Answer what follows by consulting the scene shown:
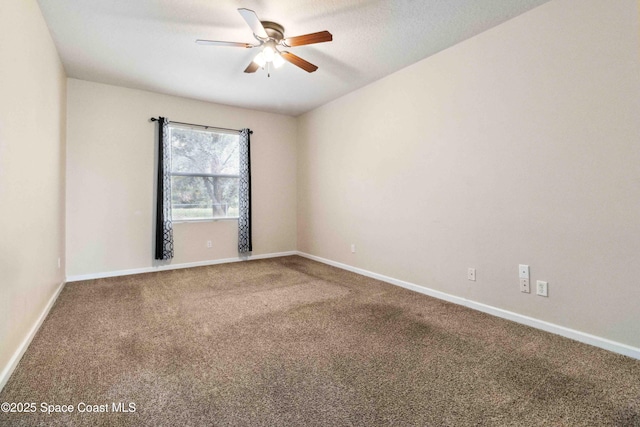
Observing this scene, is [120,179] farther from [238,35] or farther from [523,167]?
[523,167]

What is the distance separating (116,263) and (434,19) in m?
4.60

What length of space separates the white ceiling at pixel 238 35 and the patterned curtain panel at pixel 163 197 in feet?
2.12

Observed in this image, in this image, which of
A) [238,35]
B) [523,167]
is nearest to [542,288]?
[523,167]

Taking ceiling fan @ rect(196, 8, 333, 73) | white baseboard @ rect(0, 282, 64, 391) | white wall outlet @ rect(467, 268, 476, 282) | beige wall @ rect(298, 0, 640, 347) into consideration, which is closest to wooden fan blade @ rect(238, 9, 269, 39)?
ceiling fan @ rect(196, 8, 333, 73)

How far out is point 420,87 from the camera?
321 centimetres

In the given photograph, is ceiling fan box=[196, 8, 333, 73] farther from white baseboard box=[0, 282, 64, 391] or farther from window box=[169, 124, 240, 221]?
white baseboard box=[0, 282, 64, 391]

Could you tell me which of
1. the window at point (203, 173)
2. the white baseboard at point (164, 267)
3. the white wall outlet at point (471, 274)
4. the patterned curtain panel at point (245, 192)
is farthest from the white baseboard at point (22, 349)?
the white wall outlet at point (471, 274)

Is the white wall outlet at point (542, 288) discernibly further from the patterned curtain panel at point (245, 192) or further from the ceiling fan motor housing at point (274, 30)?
the patterned curtain panel at point (245, 192)

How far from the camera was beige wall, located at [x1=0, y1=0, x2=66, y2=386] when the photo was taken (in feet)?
5.47

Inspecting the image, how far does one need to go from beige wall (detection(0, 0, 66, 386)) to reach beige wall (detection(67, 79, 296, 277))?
77cm

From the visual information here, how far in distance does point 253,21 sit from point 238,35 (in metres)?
0.64

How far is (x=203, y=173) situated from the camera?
4.60 metres

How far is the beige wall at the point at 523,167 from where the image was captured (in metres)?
1.95

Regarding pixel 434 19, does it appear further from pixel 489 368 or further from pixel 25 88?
pixel 25 88
